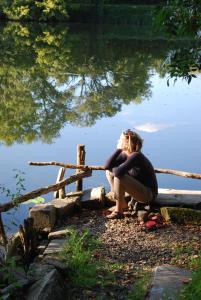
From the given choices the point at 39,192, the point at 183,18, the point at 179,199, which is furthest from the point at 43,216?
the point at 183,18

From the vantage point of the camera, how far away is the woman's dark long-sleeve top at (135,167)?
Answer: 762cm

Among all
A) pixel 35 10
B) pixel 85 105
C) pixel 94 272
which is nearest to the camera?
pixel 94 272

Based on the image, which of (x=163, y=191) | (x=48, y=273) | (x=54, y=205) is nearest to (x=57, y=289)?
(x=48, y=273)

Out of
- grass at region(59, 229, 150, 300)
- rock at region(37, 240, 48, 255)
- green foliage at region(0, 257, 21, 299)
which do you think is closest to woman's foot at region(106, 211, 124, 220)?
rock at region(37, 240, 48, 255)

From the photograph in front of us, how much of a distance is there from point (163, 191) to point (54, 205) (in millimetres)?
1732

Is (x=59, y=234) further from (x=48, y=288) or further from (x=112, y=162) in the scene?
(x=48, y=288)

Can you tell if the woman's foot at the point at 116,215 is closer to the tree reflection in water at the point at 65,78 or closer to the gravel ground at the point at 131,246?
the gravel ground at the point at 131,246

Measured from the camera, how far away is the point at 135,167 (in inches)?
307

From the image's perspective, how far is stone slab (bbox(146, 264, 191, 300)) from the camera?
4867 millimetres

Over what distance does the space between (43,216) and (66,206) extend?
19.8 inches

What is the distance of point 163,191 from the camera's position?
27.9 ft

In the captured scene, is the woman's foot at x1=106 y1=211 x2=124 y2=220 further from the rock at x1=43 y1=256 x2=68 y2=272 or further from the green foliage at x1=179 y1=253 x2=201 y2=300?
the green foliage at x1=179 y1=253 x2=201 y2=300

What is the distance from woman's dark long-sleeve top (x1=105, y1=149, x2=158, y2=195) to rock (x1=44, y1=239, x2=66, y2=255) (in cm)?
133

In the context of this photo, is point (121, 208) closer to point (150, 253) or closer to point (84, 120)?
point (150, 253)
